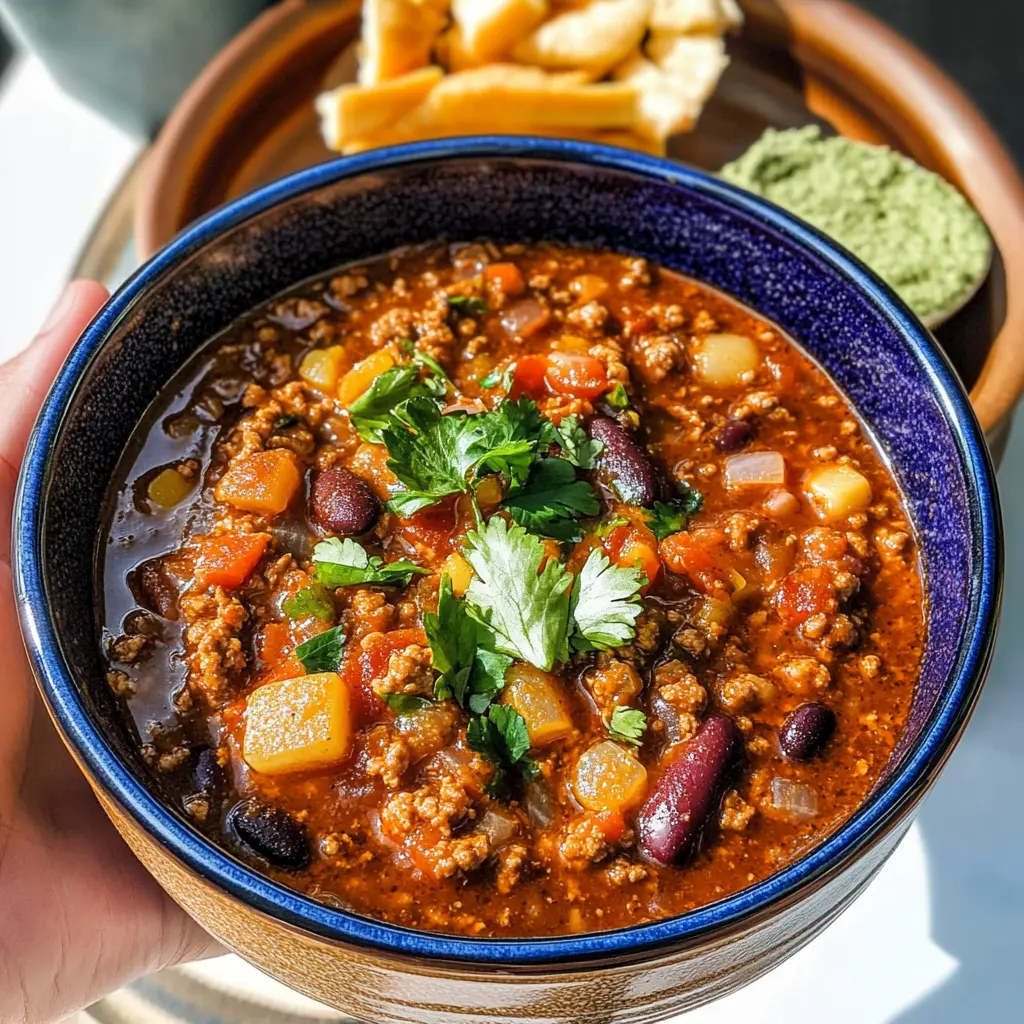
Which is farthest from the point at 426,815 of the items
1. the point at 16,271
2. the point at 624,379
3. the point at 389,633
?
the point at 16,271

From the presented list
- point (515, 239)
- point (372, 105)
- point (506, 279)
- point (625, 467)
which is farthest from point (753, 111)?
point (625, 467)

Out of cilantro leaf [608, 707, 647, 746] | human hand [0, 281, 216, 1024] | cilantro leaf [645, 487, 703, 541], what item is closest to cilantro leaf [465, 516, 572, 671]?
cilantro leaf [608, 707, 647, 746]

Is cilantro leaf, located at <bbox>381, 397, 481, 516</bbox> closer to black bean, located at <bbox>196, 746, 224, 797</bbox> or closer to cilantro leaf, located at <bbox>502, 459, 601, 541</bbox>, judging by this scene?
cilantro leaf, located at <bbox>502, 459, 601, 541</bbox>

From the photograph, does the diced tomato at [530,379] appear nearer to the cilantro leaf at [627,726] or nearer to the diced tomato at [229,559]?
the diced tomato at [229,559]

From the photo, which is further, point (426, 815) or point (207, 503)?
point (207, 503)

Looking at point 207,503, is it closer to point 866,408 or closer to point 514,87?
point 866,408

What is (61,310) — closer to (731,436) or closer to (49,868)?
(49,868)

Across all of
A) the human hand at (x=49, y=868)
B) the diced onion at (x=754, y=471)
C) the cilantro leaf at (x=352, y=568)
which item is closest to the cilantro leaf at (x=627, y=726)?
the cilantro leaf at (x=352, y=568)
